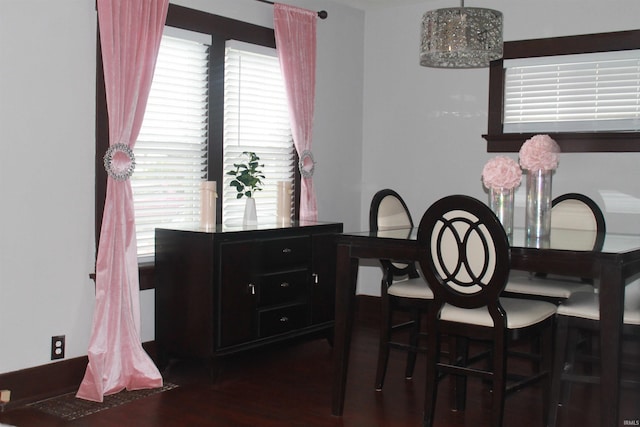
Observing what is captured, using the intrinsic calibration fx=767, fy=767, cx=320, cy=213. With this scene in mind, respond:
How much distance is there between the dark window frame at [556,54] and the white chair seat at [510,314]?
184 centimetres

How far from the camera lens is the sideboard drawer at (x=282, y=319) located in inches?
177

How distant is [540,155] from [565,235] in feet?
1.53

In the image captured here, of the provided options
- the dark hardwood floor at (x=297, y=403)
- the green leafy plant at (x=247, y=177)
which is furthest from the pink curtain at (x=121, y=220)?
the green leafy plant at (x=247, y=177)

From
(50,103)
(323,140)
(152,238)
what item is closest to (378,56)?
(323,140)

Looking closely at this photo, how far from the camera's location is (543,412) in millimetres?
3604

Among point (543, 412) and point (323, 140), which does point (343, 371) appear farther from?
point (323, 140)

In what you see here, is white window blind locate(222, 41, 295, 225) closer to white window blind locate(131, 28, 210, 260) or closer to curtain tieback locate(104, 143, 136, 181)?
white window blind locate(131, 28, 210, 260)

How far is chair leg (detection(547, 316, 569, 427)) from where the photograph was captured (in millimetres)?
3441

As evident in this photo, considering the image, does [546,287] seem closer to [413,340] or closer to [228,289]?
[413,340]

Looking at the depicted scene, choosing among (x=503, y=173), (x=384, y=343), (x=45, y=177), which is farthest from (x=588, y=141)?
(x=45, y=177)

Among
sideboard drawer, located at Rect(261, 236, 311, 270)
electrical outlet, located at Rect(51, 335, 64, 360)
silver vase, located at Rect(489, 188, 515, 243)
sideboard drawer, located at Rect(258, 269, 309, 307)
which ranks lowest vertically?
electrical outlet, located at Rect(51, 335, 64, 360)

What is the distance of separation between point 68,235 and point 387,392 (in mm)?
1866

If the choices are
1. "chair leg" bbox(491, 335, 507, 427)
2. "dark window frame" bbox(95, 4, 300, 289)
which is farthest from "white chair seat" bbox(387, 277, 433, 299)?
"dark window frame" bbox(95, 4, 300, 289)

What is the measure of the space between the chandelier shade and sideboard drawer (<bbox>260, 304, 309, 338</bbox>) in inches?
70.4
